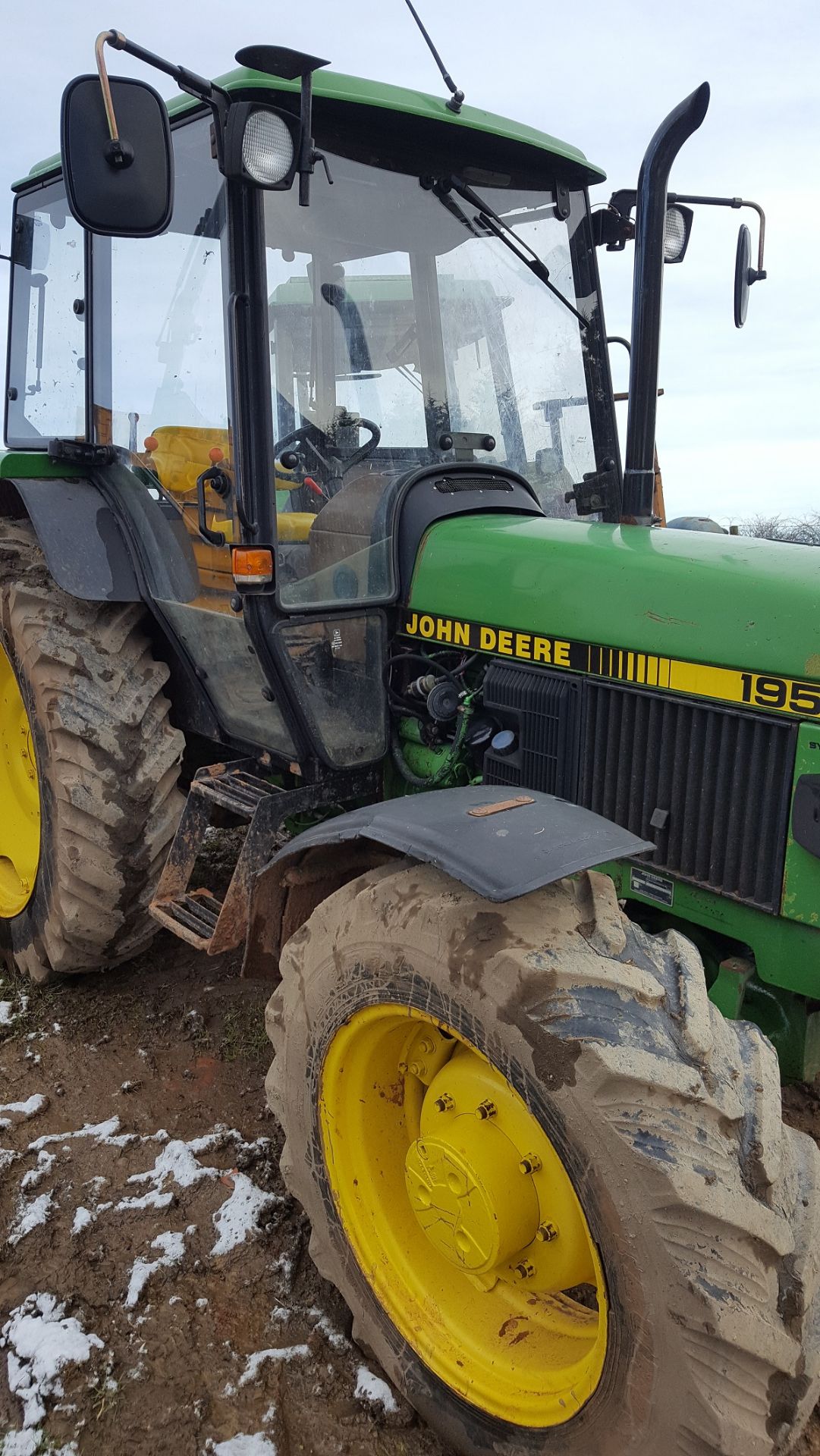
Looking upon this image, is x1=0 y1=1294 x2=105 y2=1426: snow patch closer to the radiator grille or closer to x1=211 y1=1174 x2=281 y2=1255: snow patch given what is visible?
x1=211 y1=1174 x2=281 y2=1255: snow patch

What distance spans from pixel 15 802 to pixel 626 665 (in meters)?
2.51

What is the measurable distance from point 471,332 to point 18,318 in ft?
6.68

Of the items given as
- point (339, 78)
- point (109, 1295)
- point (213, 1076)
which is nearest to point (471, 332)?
point (339, 78)

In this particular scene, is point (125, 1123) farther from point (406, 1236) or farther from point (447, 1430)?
point (447, 1430)

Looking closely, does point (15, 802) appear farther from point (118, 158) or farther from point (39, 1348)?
point (118, 158)

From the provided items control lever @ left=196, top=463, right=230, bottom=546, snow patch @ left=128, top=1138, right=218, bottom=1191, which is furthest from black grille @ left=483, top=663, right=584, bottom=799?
snow patch @ left=128, top=1138, right=218, bottom=1191

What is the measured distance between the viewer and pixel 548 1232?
1813 mm

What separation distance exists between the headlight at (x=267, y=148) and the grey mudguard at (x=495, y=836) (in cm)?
145

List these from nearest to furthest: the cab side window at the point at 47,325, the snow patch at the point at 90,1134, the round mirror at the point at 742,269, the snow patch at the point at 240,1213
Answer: the snow patch at the point at 240,1213
the snow patch at the point at 90,1134
the round mirror at the point at 742,269
the cab side window at the point at 47,325

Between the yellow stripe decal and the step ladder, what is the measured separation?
23.6 inches

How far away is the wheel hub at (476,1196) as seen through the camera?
5.93 feet

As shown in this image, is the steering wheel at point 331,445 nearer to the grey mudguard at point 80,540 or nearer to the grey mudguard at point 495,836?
the grey mudguard at point 80,540

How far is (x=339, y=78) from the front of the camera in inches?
103

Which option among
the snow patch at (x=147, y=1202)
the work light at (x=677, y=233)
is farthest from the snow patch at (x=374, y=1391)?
the work light at (x=677, y=233)
